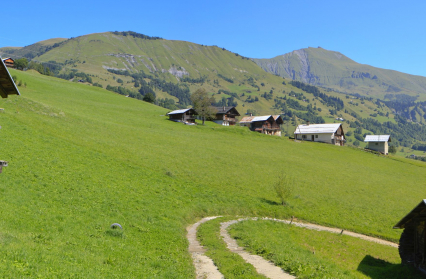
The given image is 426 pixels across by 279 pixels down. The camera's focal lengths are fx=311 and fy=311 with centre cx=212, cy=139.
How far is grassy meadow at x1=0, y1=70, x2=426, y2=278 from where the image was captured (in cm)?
→ 1566

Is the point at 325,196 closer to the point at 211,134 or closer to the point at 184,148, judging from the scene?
the point at 184,148

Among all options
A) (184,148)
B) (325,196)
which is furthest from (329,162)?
(184,148)

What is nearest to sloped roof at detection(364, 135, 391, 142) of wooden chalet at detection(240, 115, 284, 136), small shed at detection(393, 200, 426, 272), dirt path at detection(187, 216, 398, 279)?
wooden chalet at detection(240, 115, 284, 136)

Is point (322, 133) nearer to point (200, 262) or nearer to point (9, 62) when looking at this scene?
point (200, 262)

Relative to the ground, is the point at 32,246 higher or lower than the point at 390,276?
higher

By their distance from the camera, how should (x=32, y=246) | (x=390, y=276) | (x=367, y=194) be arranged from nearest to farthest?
(x=32, y=246), (x=390, y=276), (x=367, y=194)

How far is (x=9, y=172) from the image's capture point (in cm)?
2667

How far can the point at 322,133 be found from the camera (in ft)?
362

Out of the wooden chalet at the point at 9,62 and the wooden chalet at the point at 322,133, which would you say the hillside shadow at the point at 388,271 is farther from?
the wooden chalet at the point at 9,62

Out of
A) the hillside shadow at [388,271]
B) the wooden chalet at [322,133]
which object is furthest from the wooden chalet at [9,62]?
the hillside shadow at [388,271]

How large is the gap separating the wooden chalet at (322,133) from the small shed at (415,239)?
3569 inches

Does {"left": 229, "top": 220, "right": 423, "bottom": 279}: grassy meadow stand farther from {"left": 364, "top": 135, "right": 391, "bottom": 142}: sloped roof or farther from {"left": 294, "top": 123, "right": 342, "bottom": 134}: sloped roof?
{"left": 364, "top": 135, "right": 391, "bottom": 142}: sloped roof

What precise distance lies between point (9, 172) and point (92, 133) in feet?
95.9

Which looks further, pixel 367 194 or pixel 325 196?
pixel 367 194
